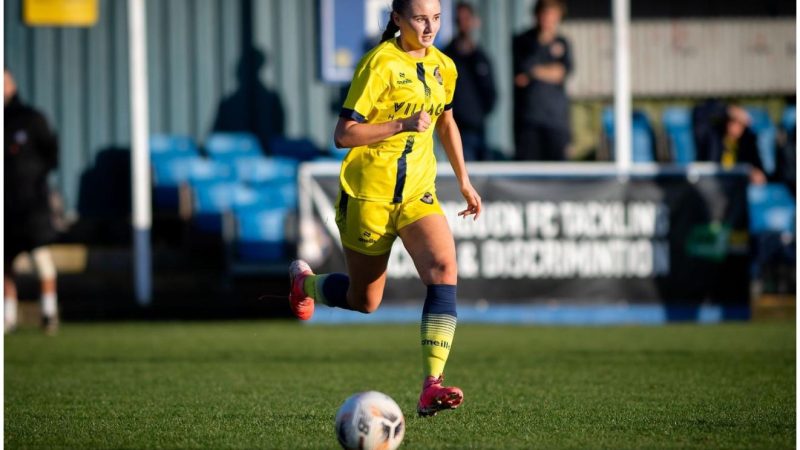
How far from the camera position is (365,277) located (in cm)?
656

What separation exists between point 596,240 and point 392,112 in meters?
7.30

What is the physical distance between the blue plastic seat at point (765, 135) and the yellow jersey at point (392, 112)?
11000 mm

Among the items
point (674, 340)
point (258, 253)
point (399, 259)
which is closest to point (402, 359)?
point (674, 340)

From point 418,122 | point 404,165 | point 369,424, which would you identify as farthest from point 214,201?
point 369,424

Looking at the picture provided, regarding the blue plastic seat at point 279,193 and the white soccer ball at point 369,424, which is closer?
the white soccer ball at point 369,424

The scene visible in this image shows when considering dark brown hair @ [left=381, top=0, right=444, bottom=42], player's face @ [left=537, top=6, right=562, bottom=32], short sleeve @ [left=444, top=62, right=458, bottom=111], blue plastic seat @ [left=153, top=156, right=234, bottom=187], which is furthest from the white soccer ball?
blue plastic seat @ [left=153, top=156, right=234, bottom=187]

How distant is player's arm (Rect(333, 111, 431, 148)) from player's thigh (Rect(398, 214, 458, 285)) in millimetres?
475

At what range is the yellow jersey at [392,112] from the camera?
6129mm

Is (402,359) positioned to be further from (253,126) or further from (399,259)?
(253,126)

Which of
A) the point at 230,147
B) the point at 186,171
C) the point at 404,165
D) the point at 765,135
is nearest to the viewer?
the point at 404,165

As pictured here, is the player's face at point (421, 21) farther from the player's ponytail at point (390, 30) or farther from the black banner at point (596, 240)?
the black banner at point (596, 240)

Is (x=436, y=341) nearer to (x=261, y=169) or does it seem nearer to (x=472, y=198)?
(x=472, y=198)

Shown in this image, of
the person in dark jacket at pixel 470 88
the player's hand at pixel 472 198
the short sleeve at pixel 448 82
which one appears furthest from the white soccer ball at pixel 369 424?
the person in dark jacket at pixel 470 88

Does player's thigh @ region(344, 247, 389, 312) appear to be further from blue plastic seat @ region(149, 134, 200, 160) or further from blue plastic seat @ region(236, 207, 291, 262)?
blue plastic seat @ region(149, 134, 200, 160)
